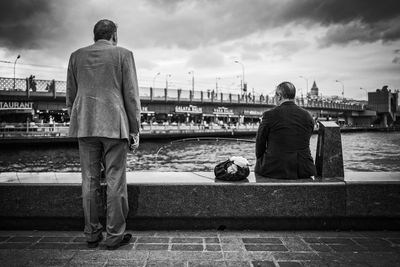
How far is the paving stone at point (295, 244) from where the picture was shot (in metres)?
3.00

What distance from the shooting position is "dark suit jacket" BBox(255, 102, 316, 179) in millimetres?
3695

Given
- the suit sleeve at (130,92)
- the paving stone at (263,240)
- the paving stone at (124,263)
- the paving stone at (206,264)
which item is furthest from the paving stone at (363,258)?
the suit sleeve at (130,92)

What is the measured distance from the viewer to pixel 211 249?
2.97 meters

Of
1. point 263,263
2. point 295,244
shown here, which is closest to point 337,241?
point 295,244

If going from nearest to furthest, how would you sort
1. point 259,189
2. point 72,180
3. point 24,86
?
point 259,189 < point 72,180 < point 24,86

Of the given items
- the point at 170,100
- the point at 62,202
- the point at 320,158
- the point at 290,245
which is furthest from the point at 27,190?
the point at 170,100

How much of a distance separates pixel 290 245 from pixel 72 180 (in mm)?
2494

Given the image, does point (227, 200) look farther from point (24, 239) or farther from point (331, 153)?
point (24, 239)

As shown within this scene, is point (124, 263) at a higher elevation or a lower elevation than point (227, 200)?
lower

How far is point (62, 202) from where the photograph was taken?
3.48 metres

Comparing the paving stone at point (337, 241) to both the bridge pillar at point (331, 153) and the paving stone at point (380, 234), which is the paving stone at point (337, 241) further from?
the bridge pillar at point (331, 153)

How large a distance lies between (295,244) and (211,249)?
0.83 meters

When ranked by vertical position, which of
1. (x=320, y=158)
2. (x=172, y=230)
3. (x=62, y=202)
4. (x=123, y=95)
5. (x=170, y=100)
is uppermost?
(x=170, y=100)

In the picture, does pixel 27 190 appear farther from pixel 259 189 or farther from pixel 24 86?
pixel 24 86
